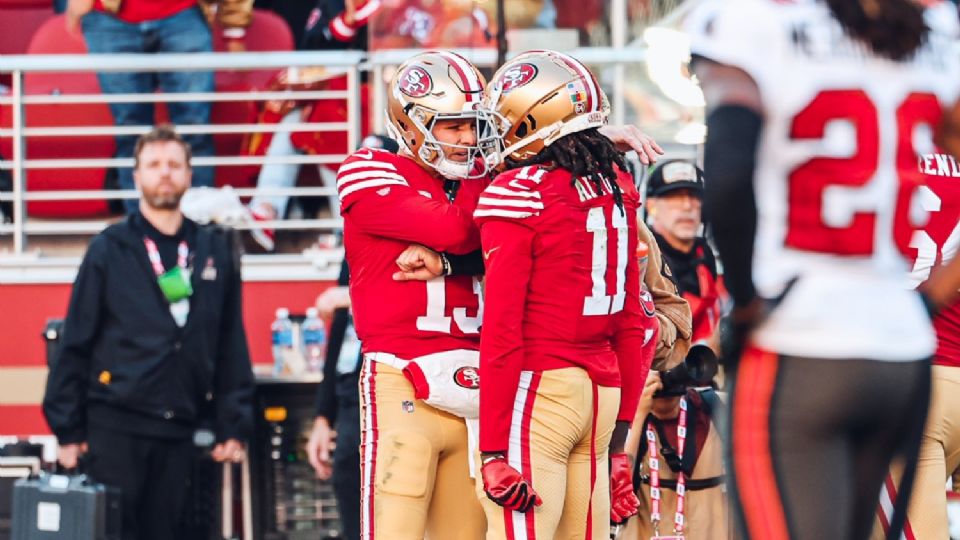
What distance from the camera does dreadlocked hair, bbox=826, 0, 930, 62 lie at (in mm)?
3582

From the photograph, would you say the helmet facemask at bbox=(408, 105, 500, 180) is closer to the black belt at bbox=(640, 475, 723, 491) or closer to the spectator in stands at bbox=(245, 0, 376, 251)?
the black belt at bbox=(640, 475, 723, 491)

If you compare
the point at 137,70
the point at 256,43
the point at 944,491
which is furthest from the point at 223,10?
the point at 944,491

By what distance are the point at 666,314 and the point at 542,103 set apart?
1269 mm

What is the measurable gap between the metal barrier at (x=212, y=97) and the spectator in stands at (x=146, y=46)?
147 millimetres

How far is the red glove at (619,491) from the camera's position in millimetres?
5750

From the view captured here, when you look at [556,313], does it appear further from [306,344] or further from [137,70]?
[137,70]

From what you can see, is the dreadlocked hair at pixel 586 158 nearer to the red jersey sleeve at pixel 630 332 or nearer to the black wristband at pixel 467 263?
the red jersey sleeve at pixel 630 332

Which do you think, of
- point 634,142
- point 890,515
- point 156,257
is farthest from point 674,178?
point 890,515

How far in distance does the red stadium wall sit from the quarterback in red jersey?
13.4 ft

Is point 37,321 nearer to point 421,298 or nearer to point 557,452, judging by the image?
point 421,298

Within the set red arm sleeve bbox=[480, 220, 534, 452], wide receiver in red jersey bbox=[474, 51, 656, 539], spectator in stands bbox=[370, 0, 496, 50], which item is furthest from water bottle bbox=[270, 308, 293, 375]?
red arm sleeve bbox=[480, 220, 534, 452]

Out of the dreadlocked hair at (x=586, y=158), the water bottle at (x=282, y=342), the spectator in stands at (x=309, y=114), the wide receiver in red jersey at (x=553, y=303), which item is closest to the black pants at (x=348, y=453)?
the water bottle at (x=282, y=342)

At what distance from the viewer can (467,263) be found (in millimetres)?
5617

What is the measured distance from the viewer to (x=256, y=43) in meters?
11.2
